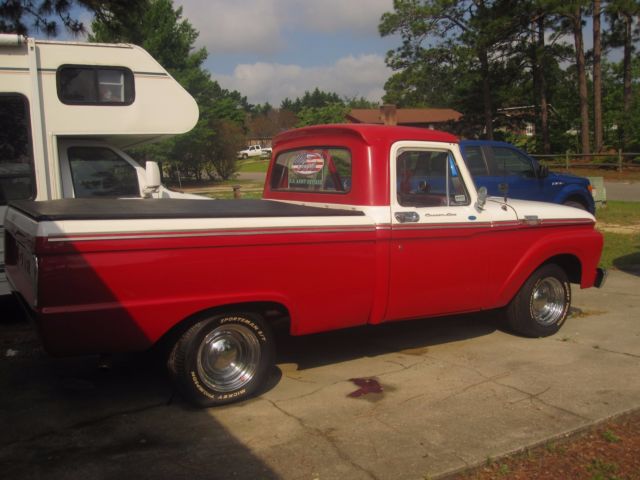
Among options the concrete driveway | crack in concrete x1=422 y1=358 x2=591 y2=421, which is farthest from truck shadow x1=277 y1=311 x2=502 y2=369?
crack in concrete x1=422 y1=358 x2=591 y2=421

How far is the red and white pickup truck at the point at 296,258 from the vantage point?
380cm

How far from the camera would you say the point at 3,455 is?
3752 millimetres

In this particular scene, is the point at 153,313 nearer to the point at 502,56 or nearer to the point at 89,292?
the point at 89,292

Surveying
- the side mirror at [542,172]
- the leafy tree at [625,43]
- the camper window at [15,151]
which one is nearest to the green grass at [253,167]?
the leafy tree at [625,43]

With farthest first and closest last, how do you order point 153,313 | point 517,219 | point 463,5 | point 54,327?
point 463,5
point 517,219
point 153,313
point 54,327

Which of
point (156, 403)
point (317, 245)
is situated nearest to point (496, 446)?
point (317, 245)

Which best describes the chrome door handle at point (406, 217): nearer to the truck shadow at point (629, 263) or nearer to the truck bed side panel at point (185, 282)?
the truck bed side panel at point (185, 282)

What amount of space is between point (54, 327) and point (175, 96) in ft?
14.7

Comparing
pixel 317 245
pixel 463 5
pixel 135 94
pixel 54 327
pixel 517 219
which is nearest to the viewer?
pixel 54 327

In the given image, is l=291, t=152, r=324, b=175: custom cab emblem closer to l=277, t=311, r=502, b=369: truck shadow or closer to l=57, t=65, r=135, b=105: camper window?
l=277, t=311, r=502, b=369: truck shadow

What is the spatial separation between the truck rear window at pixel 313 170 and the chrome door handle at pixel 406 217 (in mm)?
488

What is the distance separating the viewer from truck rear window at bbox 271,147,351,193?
17.1 feet

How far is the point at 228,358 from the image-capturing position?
4457mm

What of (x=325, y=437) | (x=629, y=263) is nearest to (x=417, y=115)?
(x=629, y=263)
